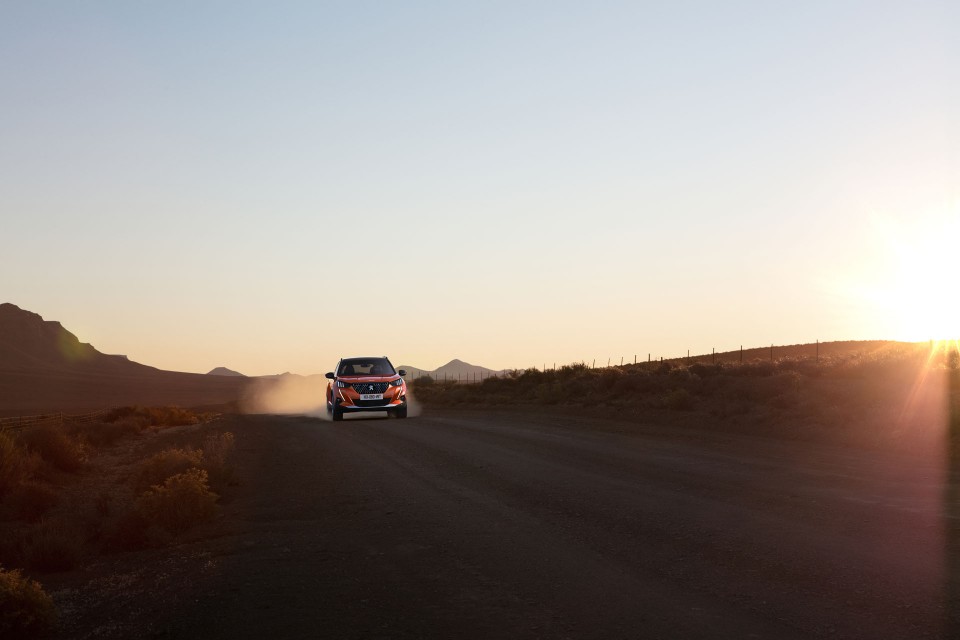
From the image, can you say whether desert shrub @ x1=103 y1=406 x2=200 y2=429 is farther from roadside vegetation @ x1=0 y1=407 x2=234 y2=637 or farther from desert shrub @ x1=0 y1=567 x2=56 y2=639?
desert shrub @ x1=0 y1=567 x2=56 y2=639

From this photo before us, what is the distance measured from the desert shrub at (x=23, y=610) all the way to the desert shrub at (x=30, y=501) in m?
6.83

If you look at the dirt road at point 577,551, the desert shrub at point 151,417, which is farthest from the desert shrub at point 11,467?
the desert shrub at point 151,417

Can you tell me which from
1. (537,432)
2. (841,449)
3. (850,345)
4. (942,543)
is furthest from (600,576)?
(850,345)

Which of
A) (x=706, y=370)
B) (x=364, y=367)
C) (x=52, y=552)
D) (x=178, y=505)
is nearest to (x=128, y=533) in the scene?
(x=178, y=505)

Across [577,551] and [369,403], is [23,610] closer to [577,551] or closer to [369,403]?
[577,551]

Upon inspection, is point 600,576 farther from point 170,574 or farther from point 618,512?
point 170,574

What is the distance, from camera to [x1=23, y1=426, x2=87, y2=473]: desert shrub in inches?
733

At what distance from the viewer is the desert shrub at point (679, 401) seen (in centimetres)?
2967

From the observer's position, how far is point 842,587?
22.0ft

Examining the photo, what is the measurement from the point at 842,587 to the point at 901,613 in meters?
0.78

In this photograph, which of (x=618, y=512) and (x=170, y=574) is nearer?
(x=170, y=574)

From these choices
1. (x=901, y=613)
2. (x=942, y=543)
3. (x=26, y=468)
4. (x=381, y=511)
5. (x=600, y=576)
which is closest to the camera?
(x=901, y=613)

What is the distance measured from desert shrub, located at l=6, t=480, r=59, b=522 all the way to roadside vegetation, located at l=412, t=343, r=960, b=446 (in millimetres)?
15375

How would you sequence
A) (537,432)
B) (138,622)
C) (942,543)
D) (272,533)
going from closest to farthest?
(138,622), (942,543), (272,533), (537,432)
